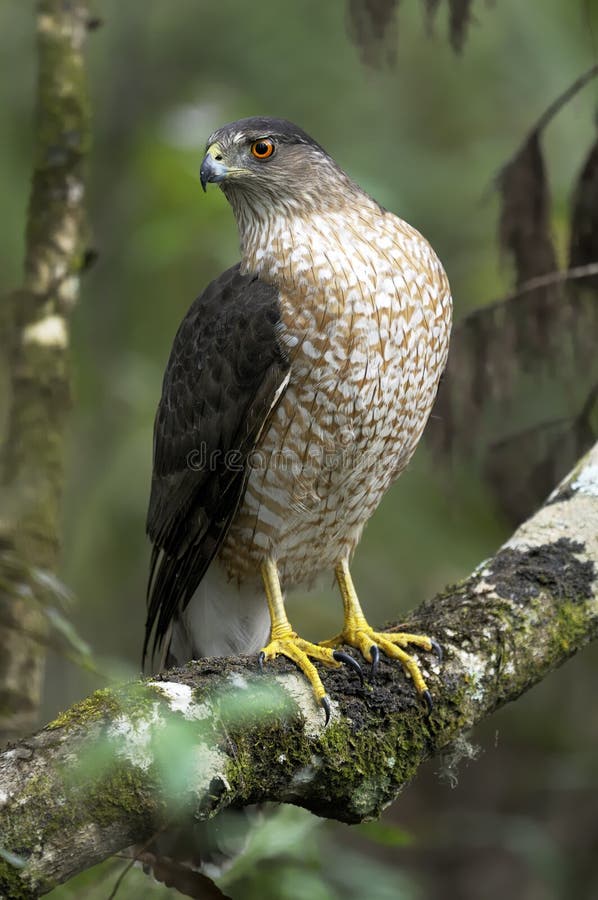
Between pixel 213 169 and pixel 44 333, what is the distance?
876 millimetres

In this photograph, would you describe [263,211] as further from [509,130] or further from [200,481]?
[509,130]

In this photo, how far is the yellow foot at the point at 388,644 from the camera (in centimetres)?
317

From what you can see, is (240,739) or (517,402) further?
(517,402)

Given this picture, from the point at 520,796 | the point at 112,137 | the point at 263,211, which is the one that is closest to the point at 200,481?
the point at 263,211

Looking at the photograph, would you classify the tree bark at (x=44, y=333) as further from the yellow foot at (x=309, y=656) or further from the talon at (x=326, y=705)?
the talon at (x=326, y=705)

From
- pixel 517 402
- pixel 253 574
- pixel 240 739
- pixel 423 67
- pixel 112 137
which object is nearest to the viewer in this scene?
pixel 240 739

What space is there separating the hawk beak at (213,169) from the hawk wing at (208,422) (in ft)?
1.00

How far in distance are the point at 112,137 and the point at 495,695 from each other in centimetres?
544

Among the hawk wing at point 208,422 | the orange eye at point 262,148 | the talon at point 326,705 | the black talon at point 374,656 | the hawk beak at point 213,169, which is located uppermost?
the orange eye at point 262,148

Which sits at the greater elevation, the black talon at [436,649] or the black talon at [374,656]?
the black talon at [436,649]

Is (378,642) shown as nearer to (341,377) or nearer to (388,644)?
(388,644)

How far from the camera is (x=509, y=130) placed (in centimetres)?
811

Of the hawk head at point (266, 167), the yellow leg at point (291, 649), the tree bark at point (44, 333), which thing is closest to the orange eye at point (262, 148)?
the hawk head at point (266, 167)

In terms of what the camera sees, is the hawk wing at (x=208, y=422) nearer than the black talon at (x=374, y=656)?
No
